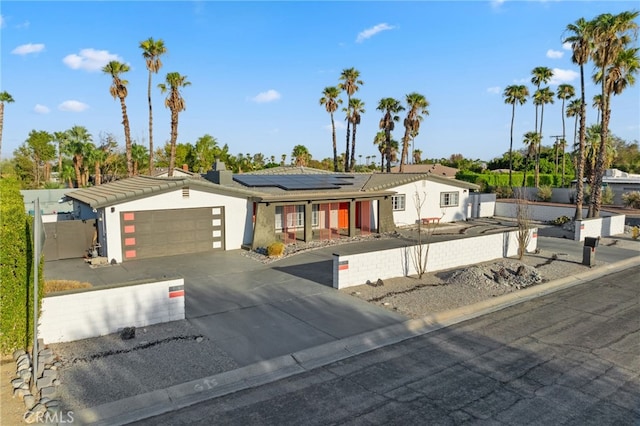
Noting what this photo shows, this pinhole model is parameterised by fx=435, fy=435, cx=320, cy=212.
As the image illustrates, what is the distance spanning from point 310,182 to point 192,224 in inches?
332

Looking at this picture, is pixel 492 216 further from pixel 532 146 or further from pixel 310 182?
pixel 532 146

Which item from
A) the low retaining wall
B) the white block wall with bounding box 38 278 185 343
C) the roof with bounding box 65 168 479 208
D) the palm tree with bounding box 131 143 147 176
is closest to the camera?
the white block wall with bounding box 38 278 185 343

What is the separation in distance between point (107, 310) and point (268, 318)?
3.94 meters

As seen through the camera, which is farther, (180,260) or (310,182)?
(310,182)

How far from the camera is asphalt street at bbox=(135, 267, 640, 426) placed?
7.10 meters

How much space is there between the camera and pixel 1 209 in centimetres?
918

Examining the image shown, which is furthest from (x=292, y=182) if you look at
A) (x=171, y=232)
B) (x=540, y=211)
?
(x=540, y=211)

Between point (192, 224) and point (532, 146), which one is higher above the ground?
point (532, 146)

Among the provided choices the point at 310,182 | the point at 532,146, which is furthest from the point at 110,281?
the point at 532,146

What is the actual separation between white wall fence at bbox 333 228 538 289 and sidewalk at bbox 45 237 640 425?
103 centimetres

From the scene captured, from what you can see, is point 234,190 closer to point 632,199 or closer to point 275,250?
point 275,250

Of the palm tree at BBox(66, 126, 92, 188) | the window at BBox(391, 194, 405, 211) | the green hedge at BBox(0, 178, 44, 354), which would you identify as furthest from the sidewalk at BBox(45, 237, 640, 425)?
the palm tree at BBox(66, 126, 92, 188)

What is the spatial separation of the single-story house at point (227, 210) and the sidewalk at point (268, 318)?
149 centimetres

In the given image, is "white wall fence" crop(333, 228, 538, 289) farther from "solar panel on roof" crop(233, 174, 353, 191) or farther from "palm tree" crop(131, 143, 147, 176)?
"palm tree" crop(131, 143, 147, 176)
